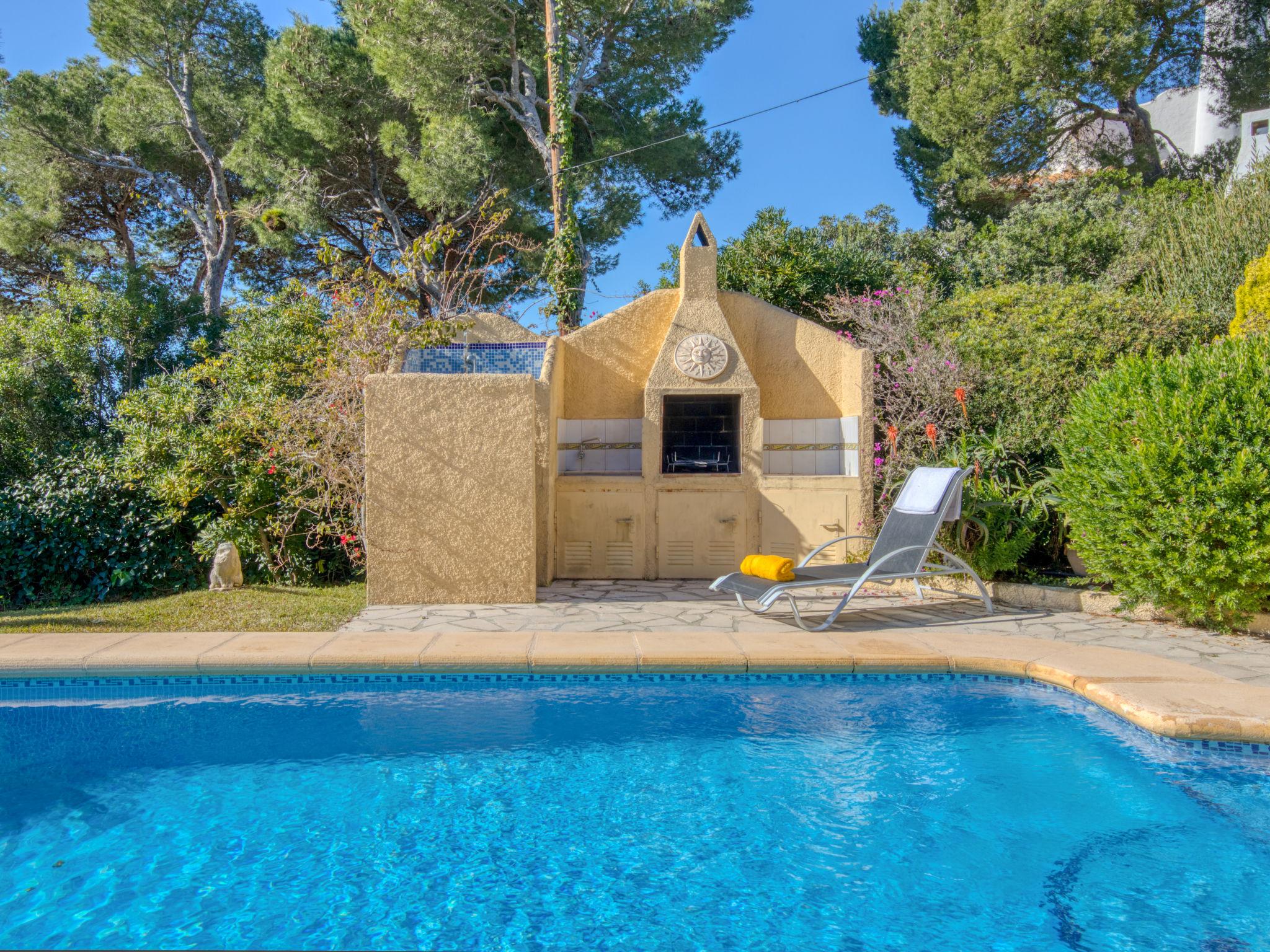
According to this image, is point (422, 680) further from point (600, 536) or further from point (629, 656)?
point (600, 536)

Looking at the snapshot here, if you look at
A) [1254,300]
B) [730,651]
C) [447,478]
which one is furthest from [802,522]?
[1254,300]

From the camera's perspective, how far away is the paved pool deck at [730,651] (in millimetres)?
5359

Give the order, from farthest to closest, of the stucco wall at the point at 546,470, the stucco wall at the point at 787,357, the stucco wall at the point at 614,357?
the stucco wall at the point at 614,357 → the stucco wall at the point at 787,357 → the stucco wall at the point at 546,470

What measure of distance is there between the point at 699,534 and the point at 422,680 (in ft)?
14.8

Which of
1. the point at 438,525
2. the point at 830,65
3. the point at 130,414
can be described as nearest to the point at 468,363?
the point at 438,525

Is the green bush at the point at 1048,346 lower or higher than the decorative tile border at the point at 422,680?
higher

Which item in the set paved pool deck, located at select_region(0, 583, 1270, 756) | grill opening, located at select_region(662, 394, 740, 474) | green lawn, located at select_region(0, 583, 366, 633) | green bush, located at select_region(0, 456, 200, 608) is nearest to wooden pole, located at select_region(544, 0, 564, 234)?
grill opening, located at select_region(662, 394, 740, 474)

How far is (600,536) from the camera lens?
9789 millimetres

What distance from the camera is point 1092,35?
17.8m

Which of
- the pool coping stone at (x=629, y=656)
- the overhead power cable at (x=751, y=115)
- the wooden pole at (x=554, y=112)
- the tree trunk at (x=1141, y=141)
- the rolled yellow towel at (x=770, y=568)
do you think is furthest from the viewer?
the tree trunk at (x=1141, y=141)

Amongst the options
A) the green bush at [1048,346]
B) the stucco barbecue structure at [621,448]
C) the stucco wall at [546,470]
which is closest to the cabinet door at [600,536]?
the stucco barbecue structure at [621,448]

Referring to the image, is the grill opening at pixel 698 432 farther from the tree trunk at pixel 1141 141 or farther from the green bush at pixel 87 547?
the tree trunk at pixel 1141 141

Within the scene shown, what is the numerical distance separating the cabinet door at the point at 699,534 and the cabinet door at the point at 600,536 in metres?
0.27

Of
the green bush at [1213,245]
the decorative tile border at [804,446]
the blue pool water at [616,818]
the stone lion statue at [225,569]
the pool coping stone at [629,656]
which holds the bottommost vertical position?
the blue pool water at [616,818]
